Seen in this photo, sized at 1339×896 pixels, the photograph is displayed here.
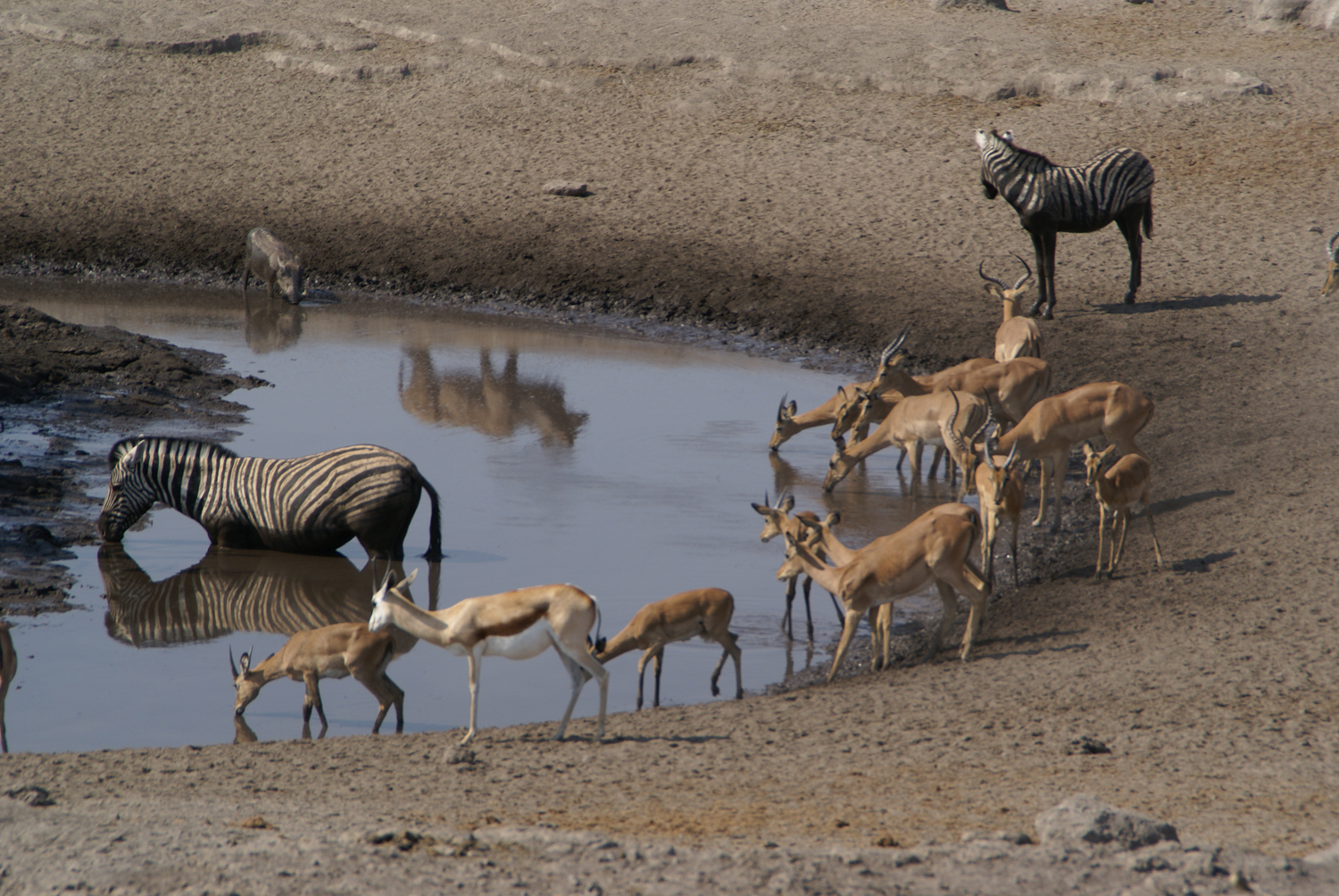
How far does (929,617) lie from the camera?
9.38 metres

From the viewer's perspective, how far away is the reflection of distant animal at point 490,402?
14.3 m

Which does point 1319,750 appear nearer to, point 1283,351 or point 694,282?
point 1283,351

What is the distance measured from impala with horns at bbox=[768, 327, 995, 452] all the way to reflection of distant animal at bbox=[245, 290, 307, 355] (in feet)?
23.2

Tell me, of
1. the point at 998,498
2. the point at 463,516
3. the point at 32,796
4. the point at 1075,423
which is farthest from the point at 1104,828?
the point at 463,516

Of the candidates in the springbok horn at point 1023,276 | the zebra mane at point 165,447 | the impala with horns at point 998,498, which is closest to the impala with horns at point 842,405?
the springbok horn at point 1023,276

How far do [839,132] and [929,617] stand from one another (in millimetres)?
14451

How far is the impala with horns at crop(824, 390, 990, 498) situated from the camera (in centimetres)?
1194

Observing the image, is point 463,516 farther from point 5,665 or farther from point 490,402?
point 5,665

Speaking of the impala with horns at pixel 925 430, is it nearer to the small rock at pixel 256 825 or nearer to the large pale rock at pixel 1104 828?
the large pale rock at pixel 1104 828

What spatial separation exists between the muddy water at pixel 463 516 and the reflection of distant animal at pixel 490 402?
4 centimetres

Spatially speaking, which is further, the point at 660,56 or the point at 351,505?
the point at 660,56

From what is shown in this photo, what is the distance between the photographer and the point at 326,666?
770cm

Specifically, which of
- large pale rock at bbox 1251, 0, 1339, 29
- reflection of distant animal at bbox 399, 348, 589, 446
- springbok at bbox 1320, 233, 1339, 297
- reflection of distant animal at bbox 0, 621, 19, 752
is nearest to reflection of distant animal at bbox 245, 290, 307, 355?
reflection of distant animal at bbox 399, 348, 589, 446

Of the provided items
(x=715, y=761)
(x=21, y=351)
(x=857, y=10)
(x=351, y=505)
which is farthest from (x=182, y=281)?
(x=715, y=761)
